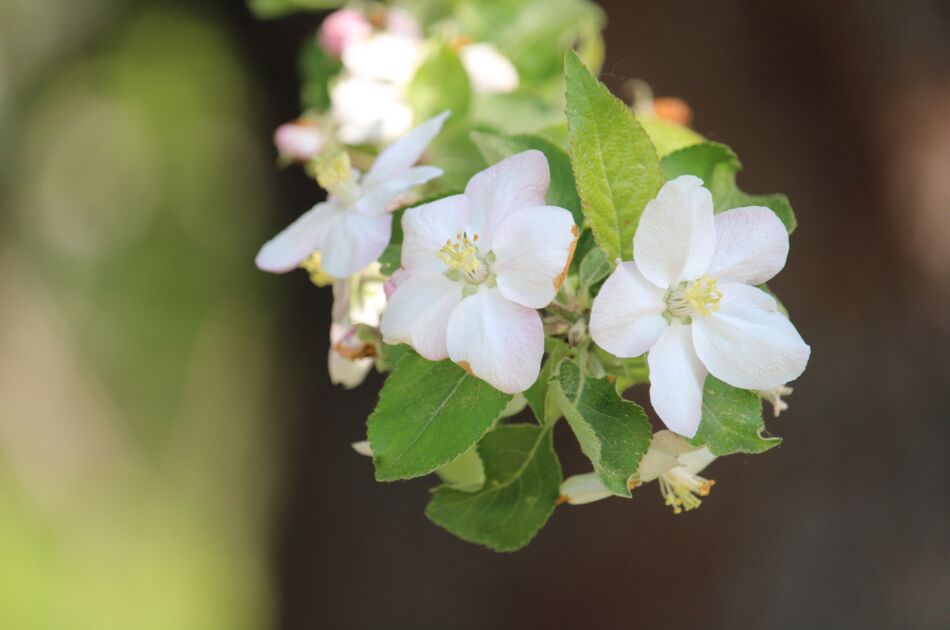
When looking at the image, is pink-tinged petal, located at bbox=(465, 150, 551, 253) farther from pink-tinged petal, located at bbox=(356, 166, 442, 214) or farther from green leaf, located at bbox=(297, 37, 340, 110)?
green leaf, located at bbox=(297, 37, 340, 110)

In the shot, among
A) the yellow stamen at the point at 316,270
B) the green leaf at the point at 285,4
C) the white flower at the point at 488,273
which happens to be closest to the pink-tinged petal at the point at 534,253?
the white flower at the point at 488,273

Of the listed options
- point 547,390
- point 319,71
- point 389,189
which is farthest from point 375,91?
point 547,390

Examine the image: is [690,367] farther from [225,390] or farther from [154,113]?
[154,113]

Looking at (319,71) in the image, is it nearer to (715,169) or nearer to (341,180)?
(341,180)

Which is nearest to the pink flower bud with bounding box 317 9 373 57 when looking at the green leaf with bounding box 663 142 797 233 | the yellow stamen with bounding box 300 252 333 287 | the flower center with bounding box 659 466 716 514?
the yellow stamen with bounding box 300 252 333 287

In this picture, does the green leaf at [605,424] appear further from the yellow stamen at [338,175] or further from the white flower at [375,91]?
the white flower at [375,91]
